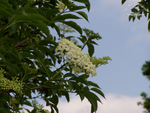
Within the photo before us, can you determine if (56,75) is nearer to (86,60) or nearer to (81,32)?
(86,60)

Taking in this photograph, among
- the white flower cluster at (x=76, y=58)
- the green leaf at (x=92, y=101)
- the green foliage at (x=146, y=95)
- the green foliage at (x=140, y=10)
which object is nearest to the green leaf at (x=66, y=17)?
the white flower cluster at (x=76, y=58)

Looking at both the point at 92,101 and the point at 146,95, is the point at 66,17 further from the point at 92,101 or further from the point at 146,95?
the point at 146,95

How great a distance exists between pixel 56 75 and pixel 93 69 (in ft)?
1.22

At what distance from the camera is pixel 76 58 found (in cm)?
209

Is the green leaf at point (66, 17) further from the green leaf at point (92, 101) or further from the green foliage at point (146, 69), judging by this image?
the green foliage at point (146, 69)

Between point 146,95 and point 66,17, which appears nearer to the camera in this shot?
point 66,17

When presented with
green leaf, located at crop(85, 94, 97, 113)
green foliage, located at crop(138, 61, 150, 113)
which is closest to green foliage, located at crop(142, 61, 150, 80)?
green foliage, located at crop(138, 61, 150, 113)

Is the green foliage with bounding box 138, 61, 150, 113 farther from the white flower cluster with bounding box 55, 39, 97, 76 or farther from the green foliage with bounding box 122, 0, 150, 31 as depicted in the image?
the white flower cluster with bounding box 55, 39, 97, 76

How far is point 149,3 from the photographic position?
13.1 feet

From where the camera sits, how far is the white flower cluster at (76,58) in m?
2.07

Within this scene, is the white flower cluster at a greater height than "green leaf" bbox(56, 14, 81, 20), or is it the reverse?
"green leaf" bbox(56, 14, 81, 20)

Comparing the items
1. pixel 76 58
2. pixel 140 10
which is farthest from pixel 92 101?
pixel 140 10

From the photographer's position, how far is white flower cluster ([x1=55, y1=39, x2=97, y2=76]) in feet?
6.78

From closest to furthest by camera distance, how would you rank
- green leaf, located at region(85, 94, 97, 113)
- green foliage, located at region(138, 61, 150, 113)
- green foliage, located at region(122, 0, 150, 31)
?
green leaf, located at region(85, 94, 97, 113)
green foliage, located at region(122, 0, 150, 31)
green foliage, located at region(138, 61, 150, 113)
